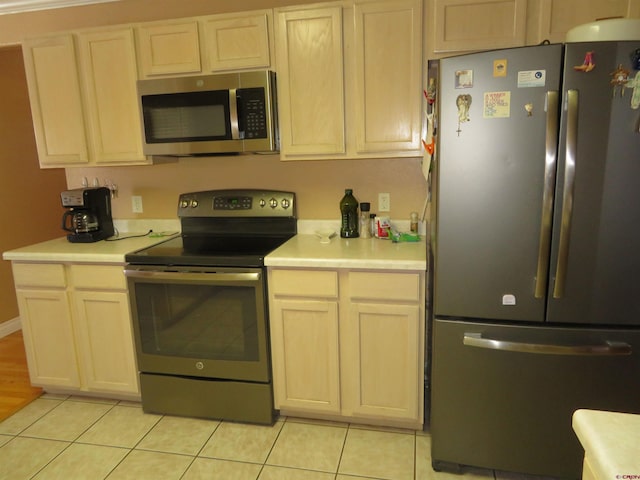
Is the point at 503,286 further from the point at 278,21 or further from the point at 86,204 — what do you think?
the point at 86,204

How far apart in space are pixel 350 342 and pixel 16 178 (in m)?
3.43

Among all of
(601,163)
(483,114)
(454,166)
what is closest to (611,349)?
(601,163)

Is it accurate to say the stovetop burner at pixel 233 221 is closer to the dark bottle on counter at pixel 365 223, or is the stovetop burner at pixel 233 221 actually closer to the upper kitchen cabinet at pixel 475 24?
the dark bottle on counter at pixel 365 223

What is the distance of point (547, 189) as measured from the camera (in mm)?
1556

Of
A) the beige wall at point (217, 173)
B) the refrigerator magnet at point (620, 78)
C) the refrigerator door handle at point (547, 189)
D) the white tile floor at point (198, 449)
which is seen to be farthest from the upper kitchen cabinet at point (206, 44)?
the white tile floor at point (198, 449)

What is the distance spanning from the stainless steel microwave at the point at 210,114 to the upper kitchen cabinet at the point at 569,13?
1.31m

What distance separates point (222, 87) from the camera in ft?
7.32

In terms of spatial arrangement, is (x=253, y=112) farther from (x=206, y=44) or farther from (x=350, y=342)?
(x=350, y=342)

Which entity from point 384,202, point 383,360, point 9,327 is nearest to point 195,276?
point 383,360

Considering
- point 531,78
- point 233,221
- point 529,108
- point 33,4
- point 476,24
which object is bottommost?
point 233,221

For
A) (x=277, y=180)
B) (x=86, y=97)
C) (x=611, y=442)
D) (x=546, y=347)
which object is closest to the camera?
(x=611, y=442)

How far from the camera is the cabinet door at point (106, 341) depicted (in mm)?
2340

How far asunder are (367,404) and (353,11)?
6.42 feet

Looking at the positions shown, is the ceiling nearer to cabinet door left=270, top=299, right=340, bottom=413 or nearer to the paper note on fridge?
cabinet door left=270, top=299, right=340, bottom=413
